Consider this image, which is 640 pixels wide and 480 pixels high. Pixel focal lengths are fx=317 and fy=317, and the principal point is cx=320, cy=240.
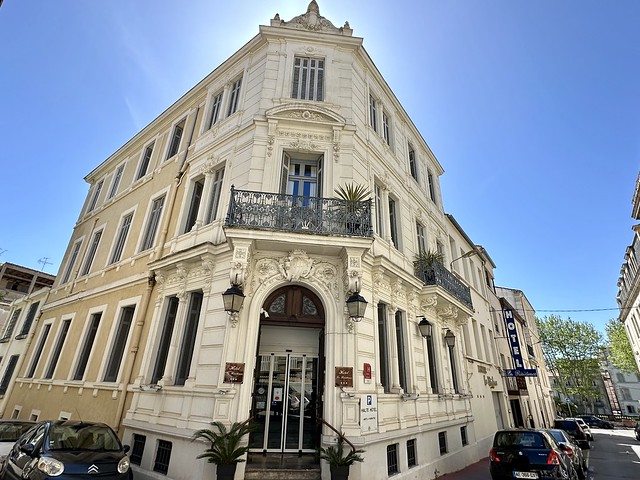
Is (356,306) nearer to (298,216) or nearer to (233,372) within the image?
(298,216)

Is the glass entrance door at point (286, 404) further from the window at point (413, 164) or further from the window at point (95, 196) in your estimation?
the window at point (95, 196)

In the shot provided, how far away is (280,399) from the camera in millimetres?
7652

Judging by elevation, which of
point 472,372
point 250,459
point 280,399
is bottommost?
point 250,459

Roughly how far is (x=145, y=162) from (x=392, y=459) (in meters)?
16.1

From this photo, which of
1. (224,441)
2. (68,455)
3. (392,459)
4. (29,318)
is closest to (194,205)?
(68,455)

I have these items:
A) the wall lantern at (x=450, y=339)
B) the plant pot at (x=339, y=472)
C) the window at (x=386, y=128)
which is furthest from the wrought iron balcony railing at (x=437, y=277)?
the plant pot at (x=339, y=472)

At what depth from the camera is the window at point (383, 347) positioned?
28.3 feet

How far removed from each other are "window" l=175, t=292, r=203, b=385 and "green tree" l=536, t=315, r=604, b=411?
46997 mm

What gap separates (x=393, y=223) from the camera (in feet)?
39.2

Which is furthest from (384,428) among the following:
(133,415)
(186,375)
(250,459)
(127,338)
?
(127,338)

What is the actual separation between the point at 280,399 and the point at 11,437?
7462mm

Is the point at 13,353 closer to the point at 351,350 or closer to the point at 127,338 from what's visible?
the point at 127,338

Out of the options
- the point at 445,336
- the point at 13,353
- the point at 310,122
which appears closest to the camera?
the point at 310,122

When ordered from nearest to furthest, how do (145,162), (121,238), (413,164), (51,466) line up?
(51,466)
(121,238)
(413,164)
(145,162)
